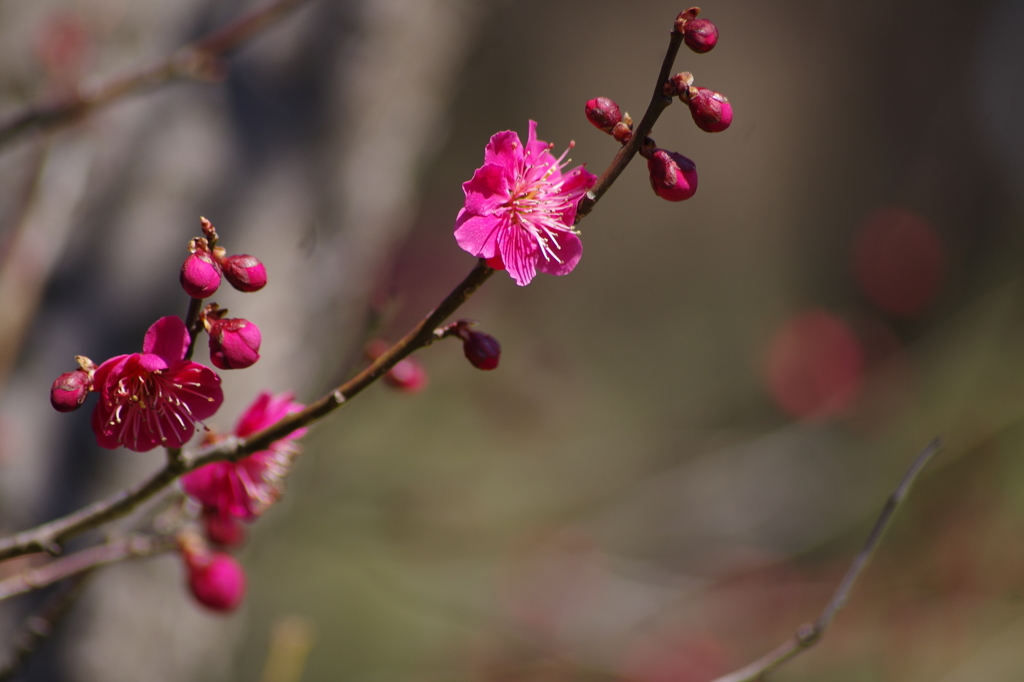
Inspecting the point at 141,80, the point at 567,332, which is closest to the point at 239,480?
the point at 141,80

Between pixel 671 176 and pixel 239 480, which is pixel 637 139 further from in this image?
pixel 239 480

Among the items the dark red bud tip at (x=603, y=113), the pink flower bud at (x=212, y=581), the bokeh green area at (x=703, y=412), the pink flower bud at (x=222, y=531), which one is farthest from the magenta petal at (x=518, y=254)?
the bokeh green area at (x=703, y=412)

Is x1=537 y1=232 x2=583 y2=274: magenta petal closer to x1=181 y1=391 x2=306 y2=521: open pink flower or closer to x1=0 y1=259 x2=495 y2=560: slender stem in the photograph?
x1=0 y1=259 x2=495 y2=560: slender stem

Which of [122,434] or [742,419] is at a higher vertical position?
[742,419]

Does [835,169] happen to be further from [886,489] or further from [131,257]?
[131,257]

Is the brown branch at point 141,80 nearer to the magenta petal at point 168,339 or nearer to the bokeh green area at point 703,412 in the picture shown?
the magenta petal at point 168,339

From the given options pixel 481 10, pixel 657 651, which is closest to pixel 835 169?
pixel 657 651

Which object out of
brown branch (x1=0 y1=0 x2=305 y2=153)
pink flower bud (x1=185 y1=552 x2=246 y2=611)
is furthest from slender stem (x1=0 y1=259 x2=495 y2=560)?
brown branch (x1=0 y1=0 x2=305 y2=153)
